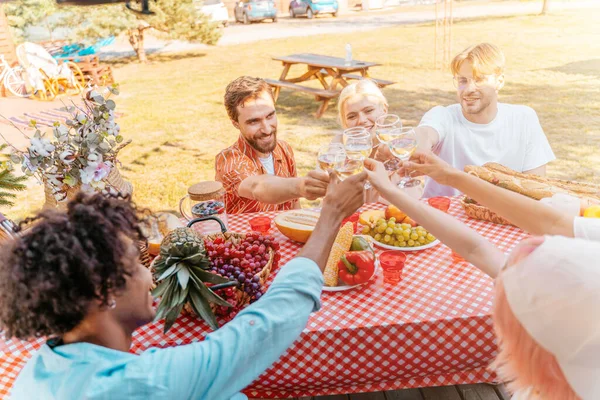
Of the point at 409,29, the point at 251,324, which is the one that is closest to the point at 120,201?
the point at 251,324

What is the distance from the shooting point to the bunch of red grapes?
197 cm

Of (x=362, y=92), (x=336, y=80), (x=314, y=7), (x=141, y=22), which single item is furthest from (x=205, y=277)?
(x=314, y=7)

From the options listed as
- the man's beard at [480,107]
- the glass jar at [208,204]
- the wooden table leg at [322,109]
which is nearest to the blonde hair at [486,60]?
the man's beard at [480,107]

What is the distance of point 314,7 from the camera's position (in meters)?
21.3

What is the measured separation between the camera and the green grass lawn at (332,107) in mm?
6504

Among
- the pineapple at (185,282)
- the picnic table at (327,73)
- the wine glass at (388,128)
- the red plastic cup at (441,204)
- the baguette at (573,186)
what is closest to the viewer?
the pineapple at (185,282)

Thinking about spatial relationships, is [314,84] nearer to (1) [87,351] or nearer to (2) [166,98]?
(2) [166,98]

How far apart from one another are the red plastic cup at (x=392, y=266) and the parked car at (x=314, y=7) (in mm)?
21042

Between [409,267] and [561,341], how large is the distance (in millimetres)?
1206

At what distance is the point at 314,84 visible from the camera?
10.9 m

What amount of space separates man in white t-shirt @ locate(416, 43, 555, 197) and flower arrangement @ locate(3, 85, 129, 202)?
207cm

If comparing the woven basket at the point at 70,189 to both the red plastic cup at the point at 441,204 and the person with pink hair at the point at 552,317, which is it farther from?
the person with pink hair at the point at 552,317

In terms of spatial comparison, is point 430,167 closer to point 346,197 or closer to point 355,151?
point 355,151

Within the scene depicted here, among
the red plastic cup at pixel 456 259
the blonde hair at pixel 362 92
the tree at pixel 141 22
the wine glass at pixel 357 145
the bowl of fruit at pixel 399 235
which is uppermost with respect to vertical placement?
the tree at pixel 141 22
